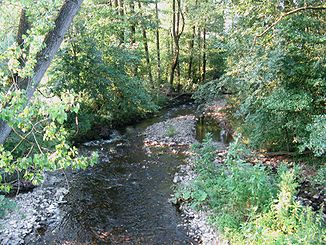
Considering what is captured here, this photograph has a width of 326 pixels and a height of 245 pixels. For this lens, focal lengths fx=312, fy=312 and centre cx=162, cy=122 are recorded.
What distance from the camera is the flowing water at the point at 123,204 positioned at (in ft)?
20.0

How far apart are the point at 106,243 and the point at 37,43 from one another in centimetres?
440

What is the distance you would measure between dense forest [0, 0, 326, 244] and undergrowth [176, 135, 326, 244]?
2cm

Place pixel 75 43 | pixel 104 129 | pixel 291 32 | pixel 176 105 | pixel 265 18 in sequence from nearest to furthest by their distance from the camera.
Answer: pixel 291 32, pixel 265 18, pixel 75 43, pixel 104 129, pixel 176 105

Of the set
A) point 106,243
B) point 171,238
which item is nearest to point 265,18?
point 171,238

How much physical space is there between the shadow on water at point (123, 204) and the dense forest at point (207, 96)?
0.80m

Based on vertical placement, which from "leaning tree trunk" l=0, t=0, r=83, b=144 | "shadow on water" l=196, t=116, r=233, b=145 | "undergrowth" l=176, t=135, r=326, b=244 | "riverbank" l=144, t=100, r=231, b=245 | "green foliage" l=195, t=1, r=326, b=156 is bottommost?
"shadow on water" l=196, t=116, r=233, b=145

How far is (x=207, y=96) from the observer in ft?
37.9

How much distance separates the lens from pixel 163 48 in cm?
2294

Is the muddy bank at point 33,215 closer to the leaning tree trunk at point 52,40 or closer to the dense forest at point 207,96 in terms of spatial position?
the dense forest at point 207,96

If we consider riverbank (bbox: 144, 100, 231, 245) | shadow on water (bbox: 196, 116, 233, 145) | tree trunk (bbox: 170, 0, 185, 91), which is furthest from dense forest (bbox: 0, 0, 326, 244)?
tree trunk (bbox: 170, 0, 185, 91)

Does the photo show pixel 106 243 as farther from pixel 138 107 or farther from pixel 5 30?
pixel 138 107

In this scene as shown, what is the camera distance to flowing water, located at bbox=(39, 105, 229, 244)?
609cm

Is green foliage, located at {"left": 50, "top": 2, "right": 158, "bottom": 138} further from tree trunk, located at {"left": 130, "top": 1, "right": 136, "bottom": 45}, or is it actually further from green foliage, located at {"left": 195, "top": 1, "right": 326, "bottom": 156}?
green foliage, located at {"left": 195, "top": 1, "right": 326, "bottom": 156}

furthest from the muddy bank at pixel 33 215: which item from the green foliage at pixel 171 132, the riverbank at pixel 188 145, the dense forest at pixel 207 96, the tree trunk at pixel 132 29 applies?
the tree trunk at pixel 132 29
